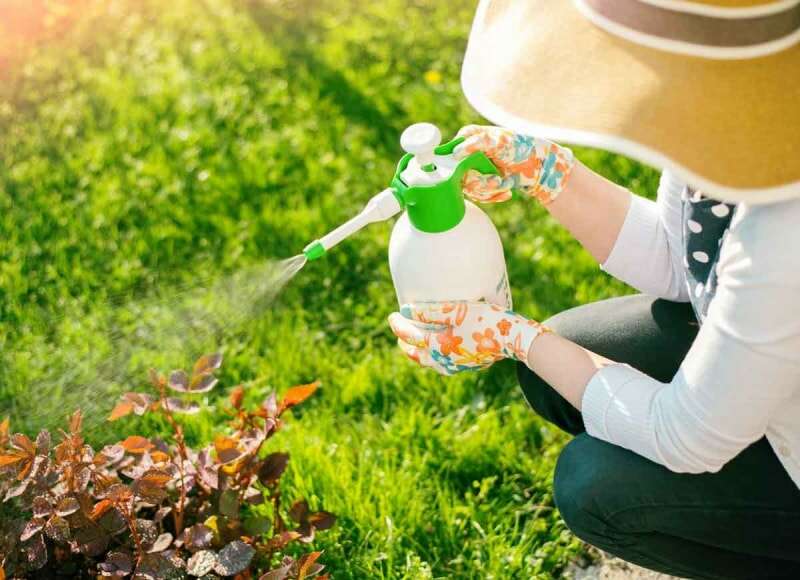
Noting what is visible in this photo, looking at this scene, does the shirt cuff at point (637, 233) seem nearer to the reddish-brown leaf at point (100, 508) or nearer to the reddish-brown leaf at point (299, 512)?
the reddish-brown leaf at point (299, 512)

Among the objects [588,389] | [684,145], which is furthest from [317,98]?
[684,145]

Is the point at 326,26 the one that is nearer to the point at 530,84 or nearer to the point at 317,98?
the point at 317,98

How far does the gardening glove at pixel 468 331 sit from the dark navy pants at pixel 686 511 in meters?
0.25

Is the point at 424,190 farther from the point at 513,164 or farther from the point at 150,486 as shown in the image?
the point at 150,486

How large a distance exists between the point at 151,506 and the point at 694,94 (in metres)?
1.39

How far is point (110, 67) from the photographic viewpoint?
4320 mm

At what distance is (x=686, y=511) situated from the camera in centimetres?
195

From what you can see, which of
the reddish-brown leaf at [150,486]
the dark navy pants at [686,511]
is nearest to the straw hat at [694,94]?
the dark navy pants at [686,511]

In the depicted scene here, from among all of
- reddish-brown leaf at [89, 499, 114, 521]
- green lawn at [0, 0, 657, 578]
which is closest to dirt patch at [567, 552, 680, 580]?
green lawn at [0, 0, 657, 578]

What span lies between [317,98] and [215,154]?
464mm

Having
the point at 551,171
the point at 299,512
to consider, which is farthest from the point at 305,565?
the point at 551,171

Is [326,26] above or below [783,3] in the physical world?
below

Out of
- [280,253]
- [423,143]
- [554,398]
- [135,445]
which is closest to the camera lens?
[423,143]

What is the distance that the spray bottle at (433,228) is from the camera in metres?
1.95
